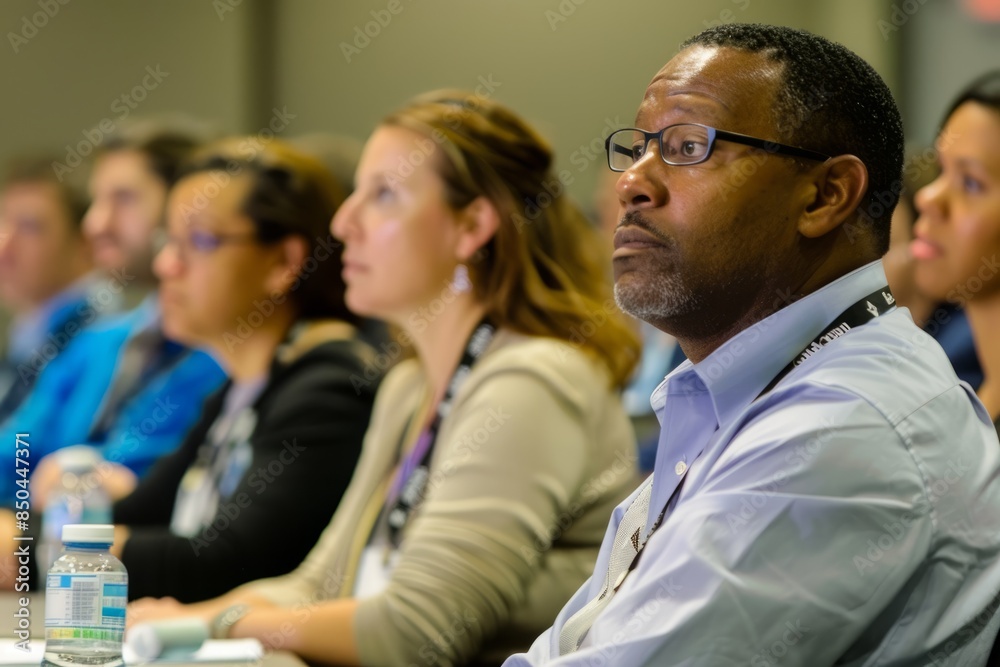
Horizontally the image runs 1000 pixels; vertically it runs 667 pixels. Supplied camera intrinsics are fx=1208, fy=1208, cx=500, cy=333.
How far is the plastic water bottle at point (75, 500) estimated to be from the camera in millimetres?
2641

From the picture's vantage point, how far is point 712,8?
3.81m

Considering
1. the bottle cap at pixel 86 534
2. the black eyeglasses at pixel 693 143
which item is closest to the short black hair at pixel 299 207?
the bottle cap at pixel 86 534

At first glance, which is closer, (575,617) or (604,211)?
(575,617)

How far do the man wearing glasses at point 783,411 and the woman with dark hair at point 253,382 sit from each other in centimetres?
112

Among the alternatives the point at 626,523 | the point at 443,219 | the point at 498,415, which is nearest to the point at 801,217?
the point at 626,523

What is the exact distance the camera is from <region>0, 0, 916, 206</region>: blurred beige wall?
3938 mm

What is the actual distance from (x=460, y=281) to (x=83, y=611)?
957mm

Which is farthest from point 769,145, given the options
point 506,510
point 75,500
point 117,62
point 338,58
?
point 117,62

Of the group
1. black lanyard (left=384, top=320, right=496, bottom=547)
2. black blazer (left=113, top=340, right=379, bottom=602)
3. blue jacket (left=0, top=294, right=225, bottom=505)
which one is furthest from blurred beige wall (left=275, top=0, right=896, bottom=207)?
black lanyard (left=384, top=320, right=496, bottom=547)

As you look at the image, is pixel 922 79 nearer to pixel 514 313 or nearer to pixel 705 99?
pixel 514 313

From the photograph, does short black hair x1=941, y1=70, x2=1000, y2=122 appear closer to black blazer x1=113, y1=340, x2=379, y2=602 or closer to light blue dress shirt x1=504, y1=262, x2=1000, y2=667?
light blue dress shirt x1=504, y1=262, x2=1000, y2=667

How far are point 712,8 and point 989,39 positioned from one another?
1042 mm

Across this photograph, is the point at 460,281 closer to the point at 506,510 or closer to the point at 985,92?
the point at 506,510

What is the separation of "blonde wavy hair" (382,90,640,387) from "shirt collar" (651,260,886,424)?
34.6 inches
